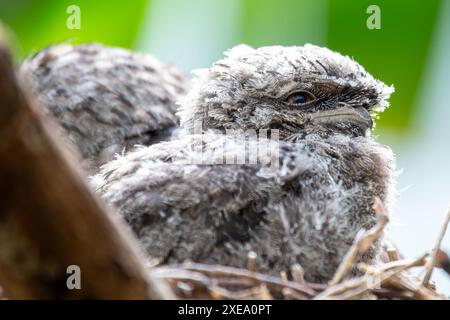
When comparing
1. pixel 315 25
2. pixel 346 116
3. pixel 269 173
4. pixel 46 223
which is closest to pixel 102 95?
pixel 315 25

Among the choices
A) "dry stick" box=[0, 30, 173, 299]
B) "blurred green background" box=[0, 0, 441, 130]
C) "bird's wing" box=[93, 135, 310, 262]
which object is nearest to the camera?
"dry stick" box=[0, 30, 173, 299]

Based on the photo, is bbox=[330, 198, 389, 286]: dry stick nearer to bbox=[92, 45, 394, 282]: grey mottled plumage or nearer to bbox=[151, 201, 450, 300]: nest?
bbox=[151, 201, 450, 300]: nest

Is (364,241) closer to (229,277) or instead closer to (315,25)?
(229,277)

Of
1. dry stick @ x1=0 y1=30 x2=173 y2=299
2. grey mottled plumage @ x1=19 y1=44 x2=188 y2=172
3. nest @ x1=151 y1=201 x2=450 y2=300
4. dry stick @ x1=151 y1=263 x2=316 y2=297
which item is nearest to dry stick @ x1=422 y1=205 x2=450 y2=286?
nest @ x1=151 y1=201 x2=450 y2=300

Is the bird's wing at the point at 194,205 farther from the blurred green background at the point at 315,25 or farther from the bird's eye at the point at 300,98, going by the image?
the blurred green background at the point at 315,25

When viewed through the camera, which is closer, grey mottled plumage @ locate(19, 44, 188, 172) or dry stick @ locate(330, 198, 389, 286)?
dry stick @ locate(330, 198, 389, 286)
